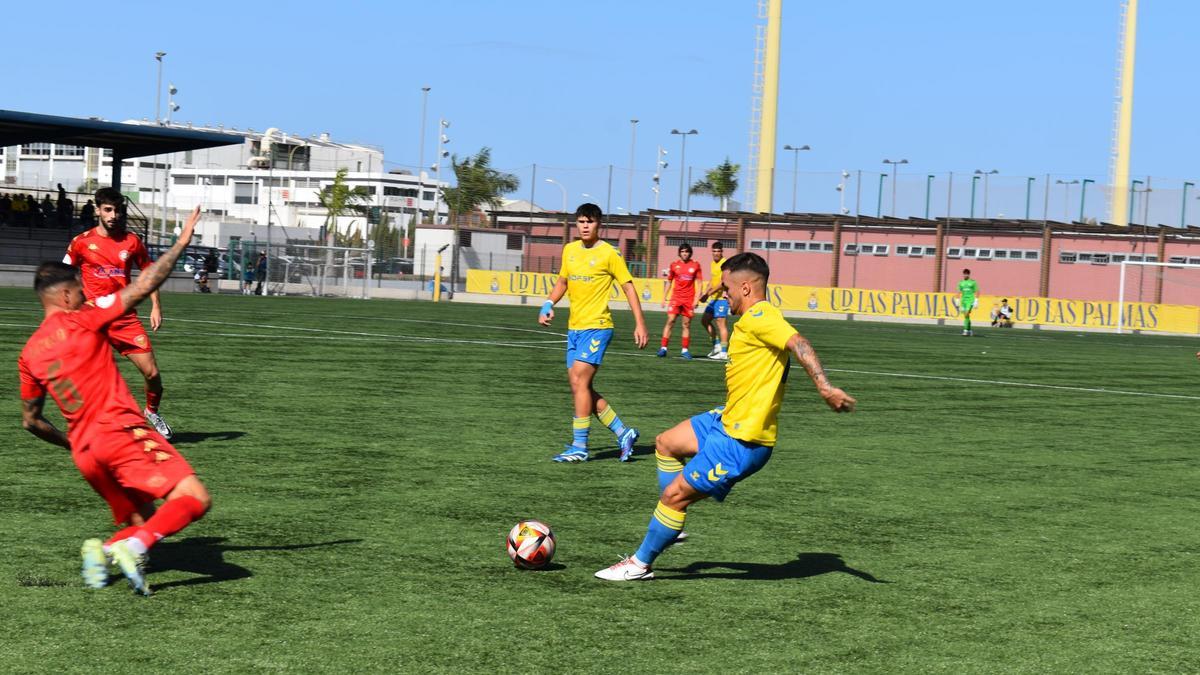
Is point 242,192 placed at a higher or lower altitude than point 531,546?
higher

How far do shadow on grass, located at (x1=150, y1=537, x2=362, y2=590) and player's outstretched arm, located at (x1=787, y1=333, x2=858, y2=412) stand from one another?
2.69m

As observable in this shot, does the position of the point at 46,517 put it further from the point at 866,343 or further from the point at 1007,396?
the point at 866,343

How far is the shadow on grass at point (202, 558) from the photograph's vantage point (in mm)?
6445

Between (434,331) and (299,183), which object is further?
(299,183)

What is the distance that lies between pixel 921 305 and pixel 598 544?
46.8 meters

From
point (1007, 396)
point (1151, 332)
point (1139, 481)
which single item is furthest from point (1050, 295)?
point (1139, 481)

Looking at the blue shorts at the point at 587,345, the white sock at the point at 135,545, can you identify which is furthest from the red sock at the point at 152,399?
the white sock at the point at 135,545

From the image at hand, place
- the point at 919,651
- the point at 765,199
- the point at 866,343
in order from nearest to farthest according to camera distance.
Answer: the point at 919,651 < the point at 866,343 < the point at 765,199

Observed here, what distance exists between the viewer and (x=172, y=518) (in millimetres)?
5949

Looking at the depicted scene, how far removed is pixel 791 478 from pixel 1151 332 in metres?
43.3

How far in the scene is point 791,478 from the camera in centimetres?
1034

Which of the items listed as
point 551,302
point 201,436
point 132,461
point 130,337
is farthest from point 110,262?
point 132,461

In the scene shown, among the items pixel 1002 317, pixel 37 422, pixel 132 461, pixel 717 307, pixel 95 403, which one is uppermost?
pixel 717 307

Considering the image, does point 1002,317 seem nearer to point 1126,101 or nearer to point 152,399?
point 1126,101
